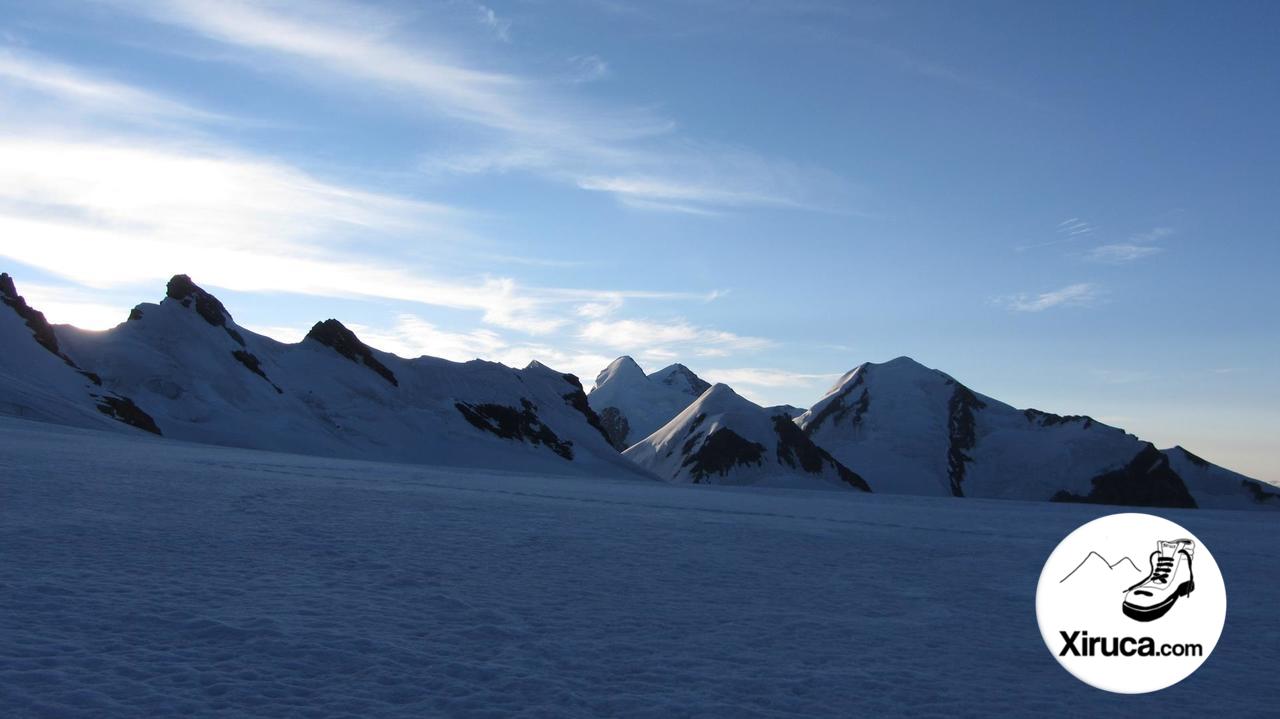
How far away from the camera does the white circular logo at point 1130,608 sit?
31.5 ft

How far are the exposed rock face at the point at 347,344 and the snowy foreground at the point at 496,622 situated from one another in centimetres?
11144

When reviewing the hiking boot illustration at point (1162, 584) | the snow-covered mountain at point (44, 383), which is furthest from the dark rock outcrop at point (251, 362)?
the hiking boot illustration at point (1162, 584)

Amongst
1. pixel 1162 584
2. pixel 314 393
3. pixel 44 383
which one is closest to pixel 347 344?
pixel 314 393

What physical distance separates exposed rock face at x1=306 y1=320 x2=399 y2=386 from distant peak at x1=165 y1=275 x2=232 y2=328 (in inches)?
774

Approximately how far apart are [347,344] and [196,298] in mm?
25376

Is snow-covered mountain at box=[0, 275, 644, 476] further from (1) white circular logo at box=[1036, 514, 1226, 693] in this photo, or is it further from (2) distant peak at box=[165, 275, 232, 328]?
(1) white circular logo at box=[1036, 514, 1226, 693]

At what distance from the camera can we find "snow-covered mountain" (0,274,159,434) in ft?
191

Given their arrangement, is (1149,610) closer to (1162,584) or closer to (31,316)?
(1162,584)

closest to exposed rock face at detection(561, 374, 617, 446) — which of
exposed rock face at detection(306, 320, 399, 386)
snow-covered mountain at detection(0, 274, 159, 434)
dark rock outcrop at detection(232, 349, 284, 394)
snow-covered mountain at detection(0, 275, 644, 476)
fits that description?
→ snow-covered mountain at detection(0, 275, 644, 476)

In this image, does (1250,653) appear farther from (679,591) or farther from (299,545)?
(299,545)

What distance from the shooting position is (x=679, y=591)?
13000 mm

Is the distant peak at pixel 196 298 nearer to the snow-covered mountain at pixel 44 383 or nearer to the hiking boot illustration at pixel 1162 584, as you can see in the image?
the snow-covered mountain at pixel 44 383

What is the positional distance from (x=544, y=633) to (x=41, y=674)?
188 inches

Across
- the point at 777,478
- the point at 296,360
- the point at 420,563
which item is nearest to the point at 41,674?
the point at 420,563
